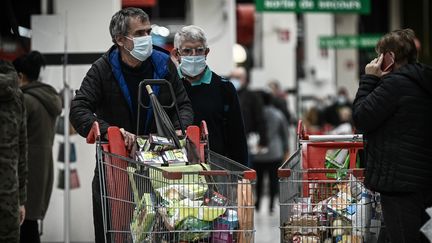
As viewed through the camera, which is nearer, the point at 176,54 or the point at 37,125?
the point at 176,54

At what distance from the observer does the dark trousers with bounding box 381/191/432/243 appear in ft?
21.6

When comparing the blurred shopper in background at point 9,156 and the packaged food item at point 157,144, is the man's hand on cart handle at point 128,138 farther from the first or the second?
the blurred shopper in background at point 9,156

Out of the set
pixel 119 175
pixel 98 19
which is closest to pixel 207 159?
pixel 119 175

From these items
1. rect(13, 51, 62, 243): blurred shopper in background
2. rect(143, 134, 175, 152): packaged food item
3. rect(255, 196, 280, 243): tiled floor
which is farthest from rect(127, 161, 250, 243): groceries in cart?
rect(255, 196, 280, 243): tiled floor

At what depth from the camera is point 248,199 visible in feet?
20.5

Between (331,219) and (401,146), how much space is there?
0.59m

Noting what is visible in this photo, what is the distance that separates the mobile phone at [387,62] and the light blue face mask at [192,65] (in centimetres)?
164

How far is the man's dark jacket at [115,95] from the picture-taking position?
287 inches

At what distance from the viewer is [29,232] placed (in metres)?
9.17

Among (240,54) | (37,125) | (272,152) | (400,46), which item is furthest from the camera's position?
(240,54)

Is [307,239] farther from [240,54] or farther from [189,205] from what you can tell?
[240,54]

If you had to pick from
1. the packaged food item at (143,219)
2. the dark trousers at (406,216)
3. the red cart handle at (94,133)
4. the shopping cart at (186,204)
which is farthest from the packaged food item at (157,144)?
the dark trousers at (406,216)

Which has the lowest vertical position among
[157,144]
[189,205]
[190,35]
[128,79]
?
[189,205]

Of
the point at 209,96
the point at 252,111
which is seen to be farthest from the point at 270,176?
the point at 209,96
